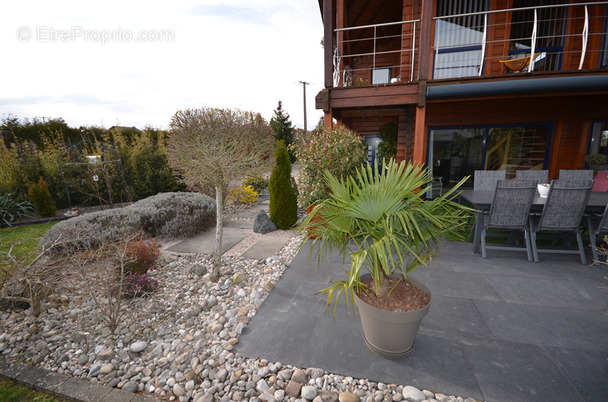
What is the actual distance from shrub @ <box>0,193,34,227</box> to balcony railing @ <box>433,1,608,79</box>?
35.1 ft

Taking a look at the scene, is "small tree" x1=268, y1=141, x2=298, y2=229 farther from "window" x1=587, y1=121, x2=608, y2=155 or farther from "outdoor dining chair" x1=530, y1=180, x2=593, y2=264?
"window" x1=587, y1=121, x2=608, y2=155

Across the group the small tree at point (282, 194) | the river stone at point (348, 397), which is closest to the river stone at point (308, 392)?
the river stone at point (348, 397)

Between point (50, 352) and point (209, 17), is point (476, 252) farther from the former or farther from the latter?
point (209, 17)

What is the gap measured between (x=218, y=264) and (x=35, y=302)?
70.7 inches

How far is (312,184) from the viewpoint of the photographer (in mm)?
4504

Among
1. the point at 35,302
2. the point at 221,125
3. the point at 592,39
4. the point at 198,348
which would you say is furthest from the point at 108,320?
Answer: the point at 592,39

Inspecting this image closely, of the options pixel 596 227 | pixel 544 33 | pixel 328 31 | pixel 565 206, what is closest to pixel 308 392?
pixel 565 206

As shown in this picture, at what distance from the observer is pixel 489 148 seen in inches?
250

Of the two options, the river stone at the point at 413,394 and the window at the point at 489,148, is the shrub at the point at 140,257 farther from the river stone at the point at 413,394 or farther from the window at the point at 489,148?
the window at the point at 489,148

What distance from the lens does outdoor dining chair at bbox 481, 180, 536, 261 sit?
3.34 metres

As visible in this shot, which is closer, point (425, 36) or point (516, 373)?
point (516, 373)

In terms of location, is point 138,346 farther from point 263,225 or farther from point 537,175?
point 537,175

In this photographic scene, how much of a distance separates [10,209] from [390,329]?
8999mm

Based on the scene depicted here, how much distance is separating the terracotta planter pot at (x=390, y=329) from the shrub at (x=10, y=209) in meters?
8.36
